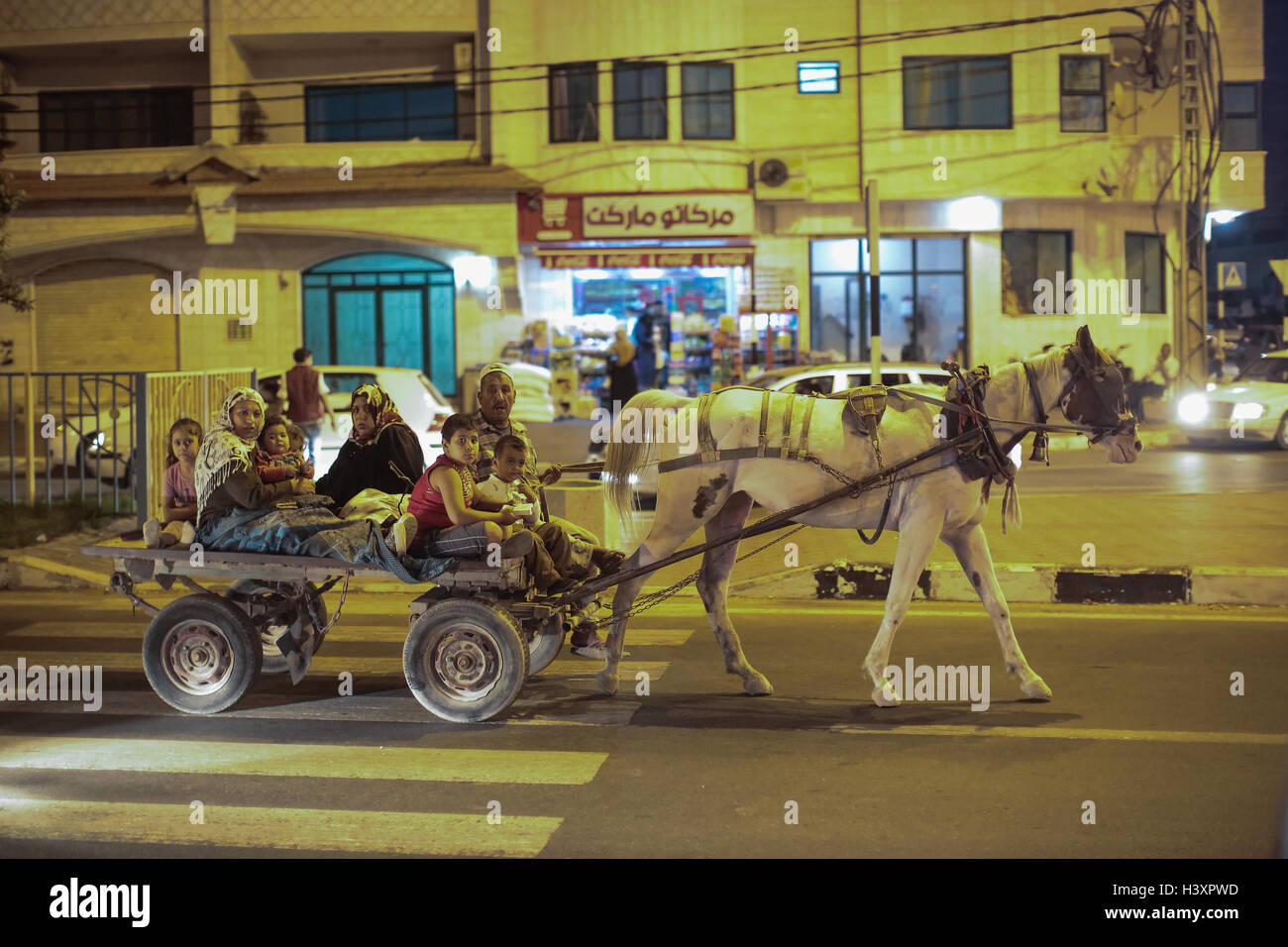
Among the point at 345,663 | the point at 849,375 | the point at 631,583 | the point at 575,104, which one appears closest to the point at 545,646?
the point at 631,583

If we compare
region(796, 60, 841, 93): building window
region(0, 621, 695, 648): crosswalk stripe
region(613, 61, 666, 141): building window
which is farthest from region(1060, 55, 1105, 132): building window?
region(0, 621, 695, 648): crosswalk stripe

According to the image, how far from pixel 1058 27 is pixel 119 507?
2217cm

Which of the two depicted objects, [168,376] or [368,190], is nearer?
[168,376]

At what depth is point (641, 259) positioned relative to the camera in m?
28.1

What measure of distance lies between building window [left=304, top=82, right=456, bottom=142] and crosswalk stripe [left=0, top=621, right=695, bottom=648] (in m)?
21.3

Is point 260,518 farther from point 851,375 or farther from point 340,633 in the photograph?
point 851,375

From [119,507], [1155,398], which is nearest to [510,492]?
[119,507]

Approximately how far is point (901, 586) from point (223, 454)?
3411 millimetres

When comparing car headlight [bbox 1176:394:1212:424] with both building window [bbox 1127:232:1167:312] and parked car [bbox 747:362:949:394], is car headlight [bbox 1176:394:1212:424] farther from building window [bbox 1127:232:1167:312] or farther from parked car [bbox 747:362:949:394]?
building window [bbox 1127:232:1167:312]

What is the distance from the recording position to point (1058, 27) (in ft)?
95.4

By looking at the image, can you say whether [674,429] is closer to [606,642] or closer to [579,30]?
[606,642]
